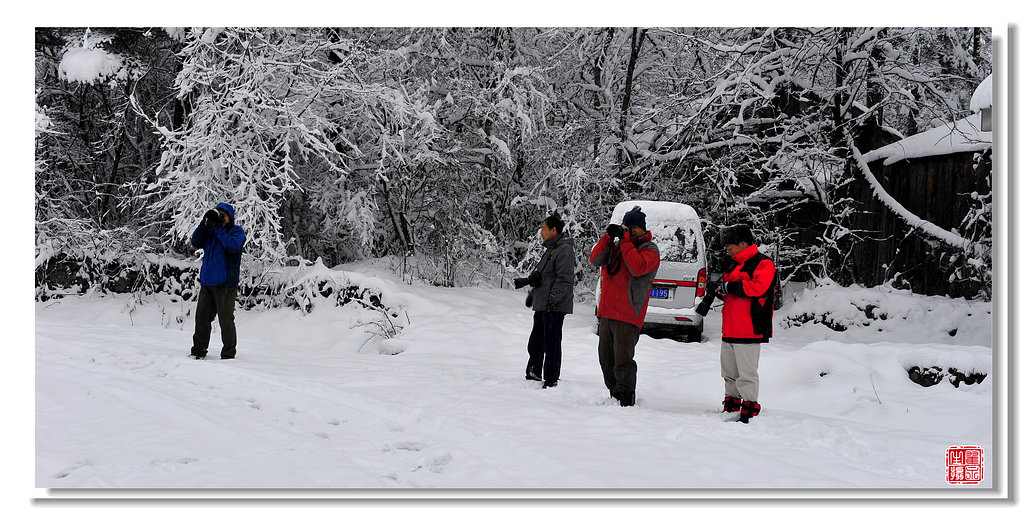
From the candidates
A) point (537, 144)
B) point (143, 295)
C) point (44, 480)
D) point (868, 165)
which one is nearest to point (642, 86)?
point (537, 144)

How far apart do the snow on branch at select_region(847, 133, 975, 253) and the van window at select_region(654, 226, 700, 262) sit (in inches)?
89.0

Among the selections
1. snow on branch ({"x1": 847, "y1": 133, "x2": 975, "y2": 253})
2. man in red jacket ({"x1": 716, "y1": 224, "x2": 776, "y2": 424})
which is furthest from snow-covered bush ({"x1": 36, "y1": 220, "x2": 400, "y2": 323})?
snow on branch ({"x1": 847, "y1": 133, "x2": 975, "y2": 253})

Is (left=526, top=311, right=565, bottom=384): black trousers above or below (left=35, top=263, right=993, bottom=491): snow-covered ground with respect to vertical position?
above

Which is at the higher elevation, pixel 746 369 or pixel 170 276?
pixel 170 276

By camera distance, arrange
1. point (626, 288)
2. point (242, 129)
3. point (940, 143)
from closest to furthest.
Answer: point (626, 288) < point (940, 143) < point (242, 129)

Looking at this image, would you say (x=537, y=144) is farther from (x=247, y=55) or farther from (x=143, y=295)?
(x=143, y=295)

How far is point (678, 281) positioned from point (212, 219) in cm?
494

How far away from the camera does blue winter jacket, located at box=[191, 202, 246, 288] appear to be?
20.7 ft

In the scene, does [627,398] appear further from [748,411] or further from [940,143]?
[940,143]

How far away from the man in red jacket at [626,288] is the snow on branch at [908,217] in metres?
3.90

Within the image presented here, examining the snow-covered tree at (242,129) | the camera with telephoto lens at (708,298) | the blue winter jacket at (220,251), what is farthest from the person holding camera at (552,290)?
the snow-covered tree at (242,129)

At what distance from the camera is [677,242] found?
8.90 metres

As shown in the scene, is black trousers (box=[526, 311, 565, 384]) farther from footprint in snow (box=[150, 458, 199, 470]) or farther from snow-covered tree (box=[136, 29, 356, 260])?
snow-covered tree (box=[136, 29, 356, 260])

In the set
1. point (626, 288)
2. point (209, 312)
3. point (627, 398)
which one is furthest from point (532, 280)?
point (209, 312)
